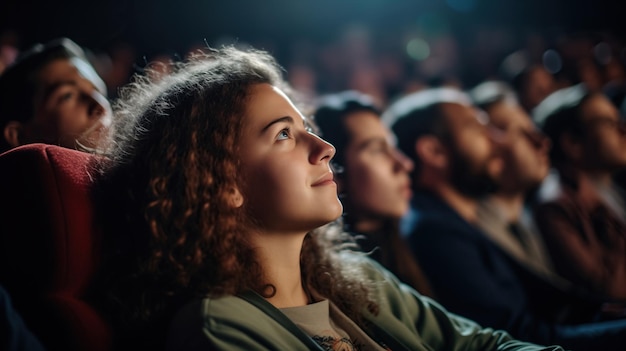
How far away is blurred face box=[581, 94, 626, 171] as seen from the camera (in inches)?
88.7

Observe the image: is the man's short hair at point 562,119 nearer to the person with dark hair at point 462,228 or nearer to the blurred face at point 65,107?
the person with dark hair at point 462,228

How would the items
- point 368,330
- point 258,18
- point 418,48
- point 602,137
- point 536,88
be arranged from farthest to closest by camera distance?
point 418,48 < point 258,18 < point 536,88 < point 602,137 < point 368,330

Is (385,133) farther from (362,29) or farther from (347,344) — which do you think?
(362,29)

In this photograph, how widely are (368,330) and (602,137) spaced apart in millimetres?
1616

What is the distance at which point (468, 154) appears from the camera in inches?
80.9

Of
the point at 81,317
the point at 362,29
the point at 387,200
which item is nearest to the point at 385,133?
the point at 387,200

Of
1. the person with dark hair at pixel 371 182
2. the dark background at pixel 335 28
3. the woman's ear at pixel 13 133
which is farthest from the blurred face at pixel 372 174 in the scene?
the dark background at pixel 335 28

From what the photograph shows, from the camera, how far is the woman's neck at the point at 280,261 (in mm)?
1077

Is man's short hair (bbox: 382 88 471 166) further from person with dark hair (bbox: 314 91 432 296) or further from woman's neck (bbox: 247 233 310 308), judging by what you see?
woman's neck (bbox: 247 233 310 308)

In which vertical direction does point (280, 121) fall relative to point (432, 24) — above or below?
→ below

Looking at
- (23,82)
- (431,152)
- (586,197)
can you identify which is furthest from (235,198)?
(586,197)

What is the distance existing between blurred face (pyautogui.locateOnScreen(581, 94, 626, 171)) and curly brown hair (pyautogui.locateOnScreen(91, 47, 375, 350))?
1.60 meters

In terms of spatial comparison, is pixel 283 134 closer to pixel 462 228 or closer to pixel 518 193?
pixel 462 228

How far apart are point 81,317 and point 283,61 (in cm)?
409
